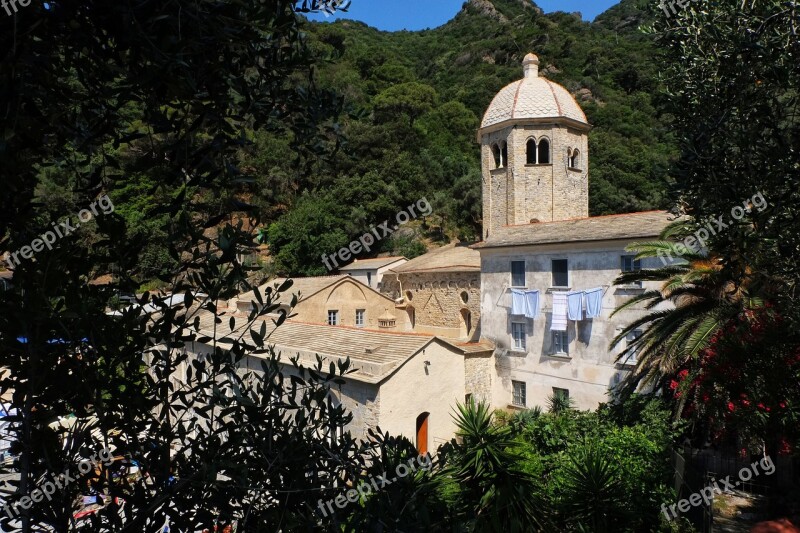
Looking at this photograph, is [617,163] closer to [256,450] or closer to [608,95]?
[608,95]

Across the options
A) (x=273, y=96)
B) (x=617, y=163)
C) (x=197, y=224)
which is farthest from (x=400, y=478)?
(x=617, y=163)

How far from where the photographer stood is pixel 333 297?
2478 centimetres

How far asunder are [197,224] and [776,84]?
4525 mm

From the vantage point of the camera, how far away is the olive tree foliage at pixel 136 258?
1931 mm

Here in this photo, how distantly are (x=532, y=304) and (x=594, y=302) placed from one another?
94.9 inches

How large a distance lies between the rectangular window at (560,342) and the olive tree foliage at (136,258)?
55.3 feet

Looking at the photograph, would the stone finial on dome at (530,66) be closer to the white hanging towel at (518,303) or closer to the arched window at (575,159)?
the arched window at (575,159)

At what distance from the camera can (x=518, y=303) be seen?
19344 millimetres

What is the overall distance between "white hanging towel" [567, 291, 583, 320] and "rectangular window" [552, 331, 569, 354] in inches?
37.8

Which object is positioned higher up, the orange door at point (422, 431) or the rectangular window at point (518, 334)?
the rectangular window at point (518, 334)
